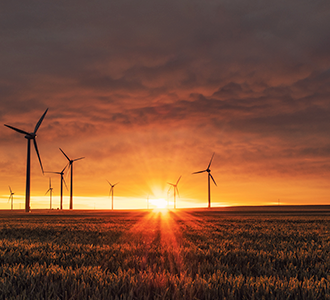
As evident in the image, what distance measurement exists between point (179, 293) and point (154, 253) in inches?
204

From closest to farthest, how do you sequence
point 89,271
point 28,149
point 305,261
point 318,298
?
point 318,298, point 89,271, point 305,261, point 28,149

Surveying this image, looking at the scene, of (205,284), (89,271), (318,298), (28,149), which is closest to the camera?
(318,298)

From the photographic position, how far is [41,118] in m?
81.1

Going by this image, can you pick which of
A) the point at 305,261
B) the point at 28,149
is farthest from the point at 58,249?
the point at 28,149

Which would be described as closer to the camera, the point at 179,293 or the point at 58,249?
the point at 179,293

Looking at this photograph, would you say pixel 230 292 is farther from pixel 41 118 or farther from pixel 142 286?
pixel 41 118

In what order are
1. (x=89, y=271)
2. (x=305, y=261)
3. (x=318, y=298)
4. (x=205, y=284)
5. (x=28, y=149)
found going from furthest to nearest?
(x=28, y=149) → (x=305, y=261) → (x=89, y=271) → (x=205, y=284) → (x=318, y=298)

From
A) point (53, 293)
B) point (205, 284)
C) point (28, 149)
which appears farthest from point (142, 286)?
point (28, 149)

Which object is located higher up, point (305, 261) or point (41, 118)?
point (41, 118)

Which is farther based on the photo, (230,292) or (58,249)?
(58,249)

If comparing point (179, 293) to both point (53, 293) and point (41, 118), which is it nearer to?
point (53, 293)

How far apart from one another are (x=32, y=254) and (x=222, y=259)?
600 centimetres

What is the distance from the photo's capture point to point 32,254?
927 centimetres

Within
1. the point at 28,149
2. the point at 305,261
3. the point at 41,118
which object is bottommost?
the point at 305,261
